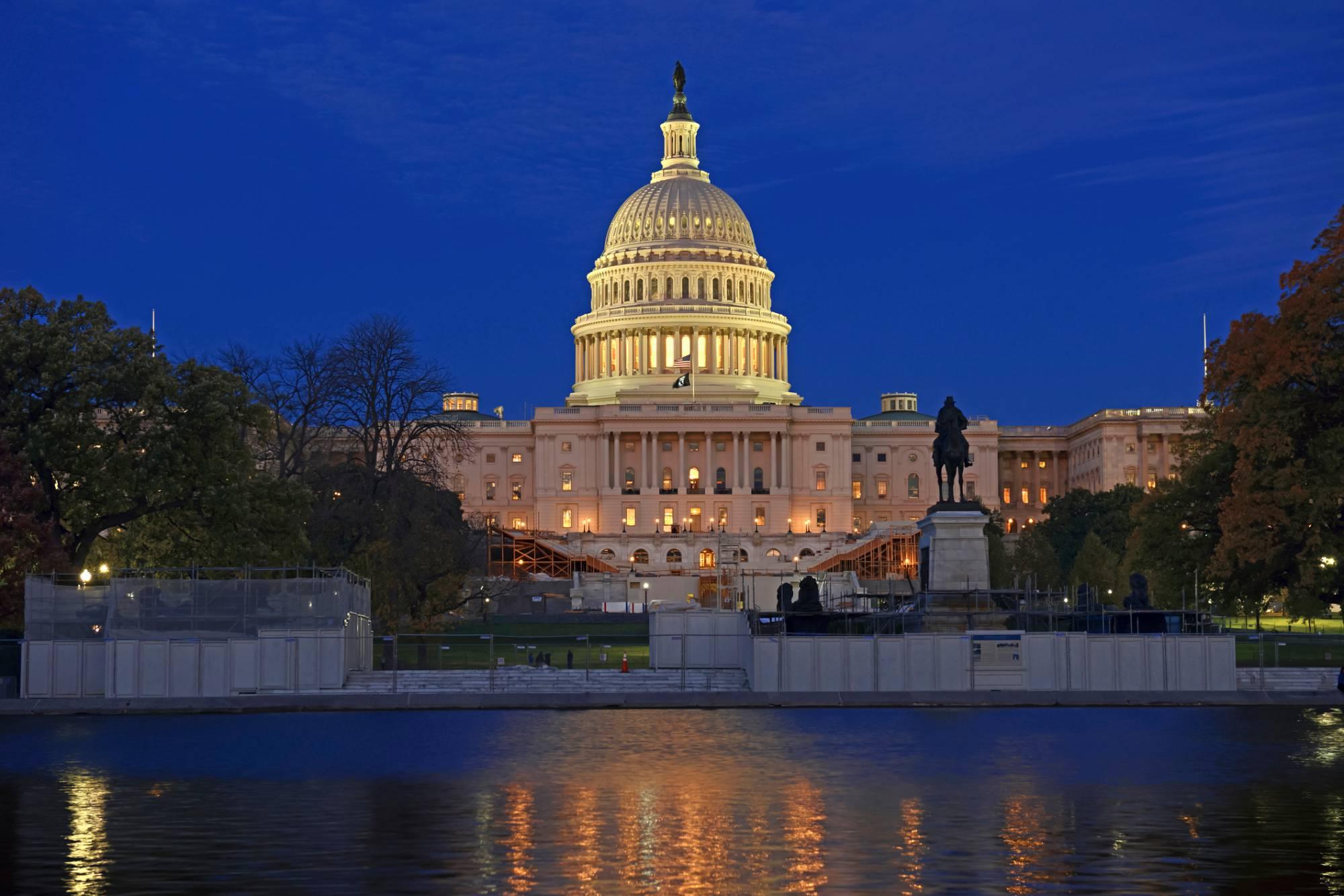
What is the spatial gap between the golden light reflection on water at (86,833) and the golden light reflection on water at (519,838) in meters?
4.42

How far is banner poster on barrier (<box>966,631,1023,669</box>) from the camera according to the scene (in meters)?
53.8

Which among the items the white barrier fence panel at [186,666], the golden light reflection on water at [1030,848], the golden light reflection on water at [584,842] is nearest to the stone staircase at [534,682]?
the white barrier fence panel at [186,666]

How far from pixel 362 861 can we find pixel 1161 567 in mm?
50360

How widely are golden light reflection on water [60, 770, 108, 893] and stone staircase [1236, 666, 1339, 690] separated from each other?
112ft

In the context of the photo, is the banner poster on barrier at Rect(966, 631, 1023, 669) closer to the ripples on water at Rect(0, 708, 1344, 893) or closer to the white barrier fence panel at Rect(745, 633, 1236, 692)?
the white barrier fence panel at Rect(745, 633, 1236, 692)

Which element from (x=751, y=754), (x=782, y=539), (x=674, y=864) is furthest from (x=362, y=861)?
(x=782, y=539)

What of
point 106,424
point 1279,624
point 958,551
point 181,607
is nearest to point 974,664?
point 958,551

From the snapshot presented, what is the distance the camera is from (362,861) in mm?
23469

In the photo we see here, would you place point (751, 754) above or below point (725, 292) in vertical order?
below

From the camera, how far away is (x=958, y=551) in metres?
57.8

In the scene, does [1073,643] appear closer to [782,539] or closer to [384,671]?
[384,671]

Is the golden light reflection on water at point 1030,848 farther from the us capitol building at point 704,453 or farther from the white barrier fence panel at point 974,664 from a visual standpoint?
the us capitol building at point 704,453

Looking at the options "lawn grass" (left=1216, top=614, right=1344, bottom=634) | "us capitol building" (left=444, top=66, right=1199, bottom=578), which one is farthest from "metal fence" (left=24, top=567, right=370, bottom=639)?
"us capitol building" (left=444, top=66, right=1199, bottom=578)

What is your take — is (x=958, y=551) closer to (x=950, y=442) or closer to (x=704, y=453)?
(x=950, y=442)
